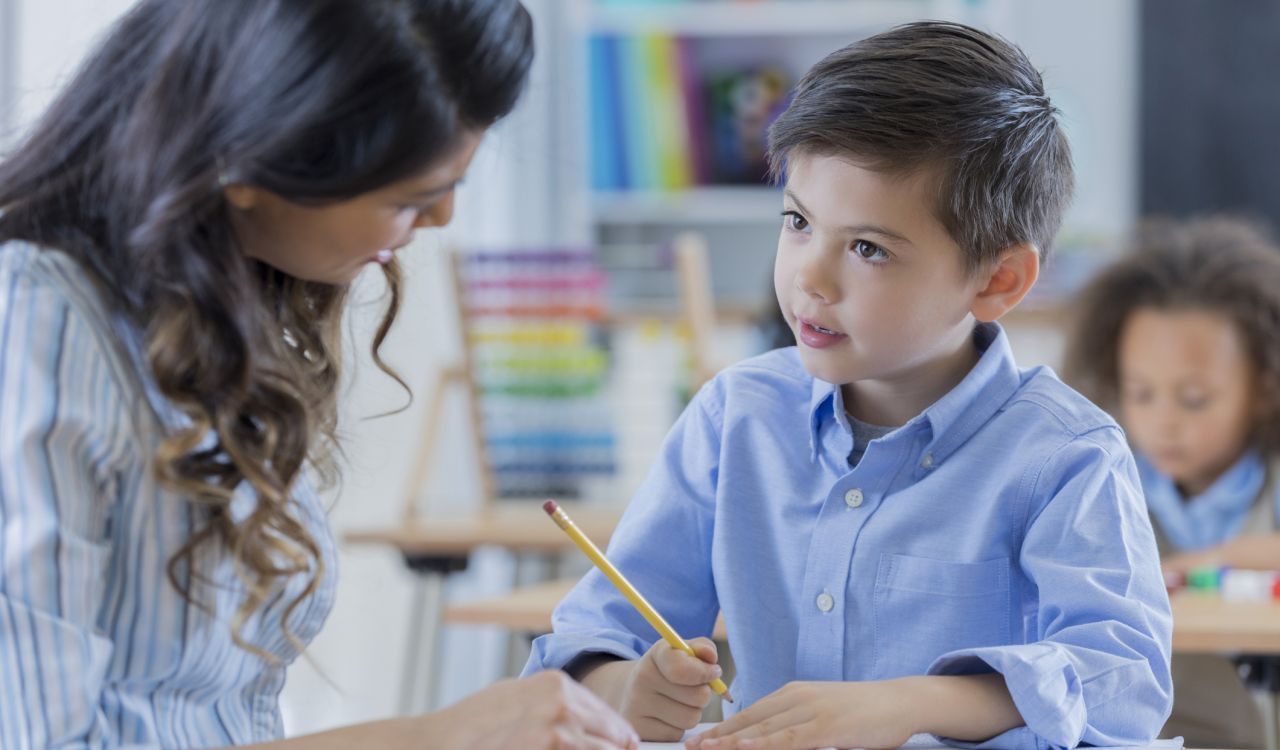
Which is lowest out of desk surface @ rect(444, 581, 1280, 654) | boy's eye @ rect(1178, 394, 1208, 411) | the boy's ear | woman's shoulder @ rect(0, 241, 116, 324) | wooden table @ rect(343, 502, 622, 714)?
wooden table @ rect(343, 502, 622, 714)

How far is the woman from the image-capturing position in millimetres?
820

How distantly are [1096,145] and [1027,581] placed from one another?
3345 mm

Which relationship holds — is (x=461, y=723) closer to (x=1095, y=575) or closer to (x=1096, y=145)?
(x=1095, y=575)

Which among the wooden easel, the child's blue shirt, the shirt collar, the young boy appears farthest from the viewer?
the wooden easel

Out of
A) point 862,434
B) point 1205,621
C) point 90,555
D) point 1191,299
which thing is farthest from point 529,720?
point 1191,299

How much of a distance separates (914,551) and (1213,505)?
1312mm

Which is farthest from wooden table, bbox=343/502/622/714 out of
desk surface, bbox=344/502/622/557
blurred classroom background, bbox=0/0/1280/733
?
blurred classroom background, bbox=0/0/1280/733

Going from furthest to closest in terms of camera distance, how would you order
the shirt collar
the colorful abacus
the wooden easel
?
1. the colorful abacus
2. the wooden easel
3. the shirt collar

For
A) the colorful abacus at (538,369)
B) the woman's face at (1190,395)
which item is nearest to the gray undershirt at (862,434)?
the woman's face at (1190,395)

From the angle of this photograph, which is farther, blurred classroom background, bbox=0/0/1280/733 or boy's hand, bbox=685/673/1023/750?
blurred classroom background, bbox=0/0/1280/733

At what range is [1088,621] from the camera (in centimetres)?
102

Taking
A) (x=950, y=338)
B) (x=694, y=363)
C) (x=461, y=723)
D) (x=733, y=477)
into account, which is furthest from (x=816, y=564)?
(x=694, y=363)

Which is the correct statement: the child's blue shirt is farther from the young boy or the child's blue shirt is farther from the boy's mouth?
the boy's mouth

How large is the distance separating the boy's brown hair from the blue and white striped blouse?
0.50 meters
